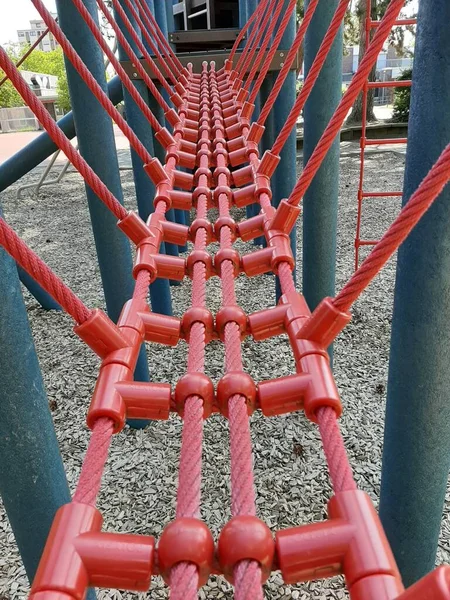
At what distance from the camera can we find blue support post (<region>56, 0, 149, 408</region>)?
115cm

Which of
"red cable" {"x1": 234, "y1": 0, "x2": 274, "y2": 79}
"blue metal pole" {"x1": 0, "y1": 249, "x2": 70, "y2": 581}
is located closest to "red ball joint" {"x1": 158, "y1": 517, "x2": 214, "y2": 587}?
"blue metal pole" {"x1": 0, "y1": 249, "x2": 70, "y2": 581}

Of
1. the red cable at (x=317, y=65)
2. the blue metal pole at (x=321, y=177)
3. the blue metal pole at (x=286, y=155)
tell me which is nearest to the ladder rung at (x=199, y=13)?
the blue metal pole at (x=286, y=155)

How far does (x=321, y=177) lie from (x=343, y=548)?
1.10 metres

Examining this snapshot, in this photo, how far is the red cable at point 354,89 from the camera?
619mm

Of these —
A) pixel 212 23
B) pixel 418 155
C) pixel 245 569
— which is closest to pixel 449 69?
pixel 418 155

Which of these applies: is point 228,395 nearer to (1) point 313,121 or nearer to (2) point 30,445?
(2) point 30,445

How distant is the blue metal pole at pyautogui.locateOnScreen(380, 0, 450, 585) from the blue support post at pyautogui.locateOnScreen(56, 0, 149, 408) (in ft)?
2.63

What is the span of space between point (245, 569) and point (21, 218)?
3.84 m

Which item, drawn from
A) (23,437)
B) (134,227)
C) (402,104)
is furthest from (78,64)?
(402,104)

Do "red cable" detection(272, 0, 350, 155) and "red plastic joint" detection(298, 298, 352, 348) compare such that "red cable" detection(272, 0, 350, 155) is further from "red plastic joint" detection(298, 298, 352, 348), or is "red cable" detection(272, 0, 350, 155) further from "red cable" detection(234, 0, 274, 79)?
"red cable" detection(234, 0, 274, 79)

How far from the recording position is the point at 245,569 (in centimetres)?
37

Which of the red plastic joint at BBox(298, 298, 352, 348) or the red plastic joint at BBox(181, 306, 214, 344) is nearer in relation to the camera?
the red plastic joint at BBox(298, 298, 352, 348)

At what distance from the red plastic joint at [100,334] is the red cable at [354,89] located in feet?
1.20

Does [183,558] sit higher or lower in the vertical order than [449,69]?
lower
